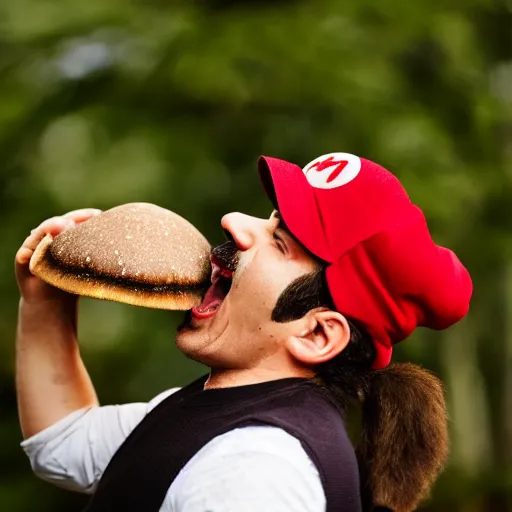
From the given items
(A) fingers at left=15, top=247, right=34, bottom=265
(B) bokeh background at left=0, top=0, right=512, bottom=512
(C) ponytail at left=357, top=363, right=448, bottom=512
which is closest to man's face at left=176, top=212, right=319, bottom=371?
(C) ponytail at left=357, top=363, right=448, bottom=512

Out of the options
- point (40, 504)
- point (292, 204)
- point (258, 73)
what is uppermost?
point (292, 204)

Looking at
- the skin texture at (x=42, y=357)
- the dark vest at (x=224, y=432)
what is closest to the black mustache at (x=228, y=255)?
the dark vest at (x=224, y=432)

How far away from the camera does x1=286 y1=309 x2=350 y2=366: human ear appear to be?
1393 millimetres

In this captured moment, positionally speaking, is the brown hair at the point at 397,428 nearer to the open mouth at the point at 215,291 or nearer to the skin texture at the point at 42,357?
the open mouth at the point at 215,291

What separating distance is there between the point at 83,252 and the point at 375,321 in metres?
0.53

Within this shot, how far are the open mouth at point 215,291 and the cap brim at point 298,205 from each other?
150 mm

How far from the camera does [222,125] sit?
3291 mm

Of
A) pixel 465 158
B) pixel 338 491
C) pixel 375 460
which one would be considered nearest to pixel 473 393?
pixel 465 158

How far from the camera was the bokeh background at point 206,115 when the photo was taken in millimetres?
2988

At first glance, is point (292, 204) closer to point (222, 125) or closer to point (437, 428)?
point (437, 428)

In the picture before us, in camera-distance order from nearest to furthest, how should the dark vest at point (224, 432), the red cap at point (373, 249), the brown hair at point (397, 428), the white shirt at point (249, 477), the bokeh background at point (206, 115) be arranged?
the white shirt at point (249, 477), the dark vest at point (224, 432), the red cap at point (373, 249), the brown hair at point (397, 428), the bokeh background at point (206, 115)

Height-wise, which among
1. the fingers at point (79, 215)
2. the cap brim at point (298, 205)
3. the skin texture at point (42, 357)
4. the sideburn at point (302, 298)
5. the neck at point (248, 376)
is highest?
the cap brim at point (298, 205)

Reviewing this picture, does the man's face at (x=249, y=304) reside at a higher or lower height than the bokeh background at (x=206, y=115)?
higher

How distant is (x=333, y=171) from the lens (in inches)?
56.7
